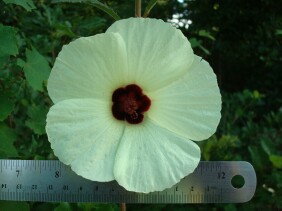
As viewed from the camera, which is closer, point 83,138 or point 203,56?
point 83,138

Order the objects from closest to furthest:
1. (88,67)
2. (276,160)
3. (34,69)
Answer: (88,67)
(34,69)
(276,160)

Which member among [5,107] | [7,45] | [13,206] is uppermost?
[7,45]

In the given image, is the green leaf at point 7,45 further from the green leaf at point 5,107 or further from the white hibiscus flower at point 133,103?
the white hibiscus flower at point 133,103

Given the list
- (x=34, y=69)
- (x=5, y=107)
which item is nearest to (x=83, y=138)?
(x=5, y=107)

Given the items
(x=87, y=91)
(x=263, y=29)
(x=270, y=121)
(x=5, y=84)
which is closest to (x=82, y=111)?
(x=87, y=91)

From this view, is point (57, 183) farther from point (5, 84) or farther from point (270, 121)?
point (270, 121)

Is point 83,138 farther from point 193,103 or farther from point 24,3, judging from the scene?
point 24,3
